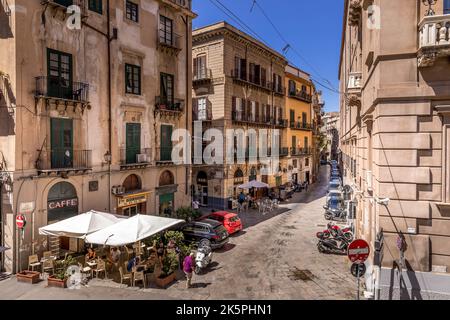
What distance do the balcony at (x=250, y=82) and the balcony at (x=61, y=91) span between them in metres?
15.0

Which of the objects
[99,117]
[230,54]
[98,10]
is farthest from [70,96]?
[230,54]

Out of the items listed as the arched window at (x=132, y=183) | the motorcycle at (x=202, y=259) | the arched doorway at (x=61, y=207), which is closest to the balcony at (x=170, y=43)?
the arched window at (x=132, y=183)

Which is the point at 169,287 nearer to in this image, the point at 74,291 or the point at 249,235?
the point at 74,291

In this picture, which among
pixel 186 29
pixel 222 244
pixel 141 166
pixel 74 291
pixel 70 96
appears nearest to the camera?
pixel 74 291

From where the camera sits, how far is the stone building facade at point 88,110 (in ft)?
41.8

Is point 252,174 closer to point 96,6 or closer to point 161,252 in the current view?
point 161,252

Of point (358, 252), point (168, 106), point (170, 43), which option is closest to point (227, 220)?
point (168, 106)

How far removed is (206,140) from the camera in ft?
89.9

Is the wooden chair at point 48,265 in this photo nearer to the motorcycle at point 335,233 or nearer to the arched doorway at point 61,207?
the arched doorway at point 61,207

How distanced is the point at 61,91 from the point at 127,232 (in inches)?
307

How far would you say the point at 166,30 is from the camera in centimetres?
2066

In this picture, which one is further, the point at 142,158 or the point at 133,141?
the point at 142,158

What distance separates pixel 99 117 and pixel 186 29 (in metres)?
10.4

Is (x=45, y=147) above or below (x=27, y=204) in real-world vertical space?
above
